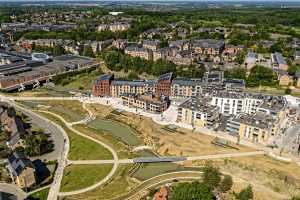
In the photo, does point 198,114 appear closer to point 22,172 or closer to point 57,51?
point 22,172

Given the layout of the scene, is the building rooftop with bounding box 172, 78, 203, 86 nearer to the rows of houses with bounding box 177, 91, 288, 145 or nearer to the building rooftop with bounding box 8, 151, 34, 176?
the rows of houses with bounding box 177, 91, 288, 145

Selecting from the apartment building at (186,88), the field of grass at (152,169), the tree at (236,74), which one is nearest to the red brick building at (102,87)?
the apartment building at (186,88)

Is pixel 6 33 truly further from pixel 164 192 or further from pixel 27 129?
pixel 164 192

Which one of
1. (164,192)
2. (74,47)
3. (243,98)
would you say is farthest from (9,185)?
(74,47)

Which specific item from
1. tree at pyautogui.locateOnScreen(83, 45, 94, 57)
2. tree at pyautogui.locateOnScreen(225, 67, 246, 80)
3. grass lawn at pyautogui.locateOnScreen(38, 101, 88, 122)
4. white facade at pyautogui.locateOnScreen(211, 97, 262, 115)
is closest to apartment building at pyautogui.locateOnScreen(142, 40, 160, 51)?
tree at pyautogui.locateOnScreen(83, 45, 94, 57)

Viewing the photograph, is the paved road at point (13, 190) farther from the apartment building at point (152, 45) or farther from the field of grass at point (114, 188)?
the apartment building at point (152, 45)
